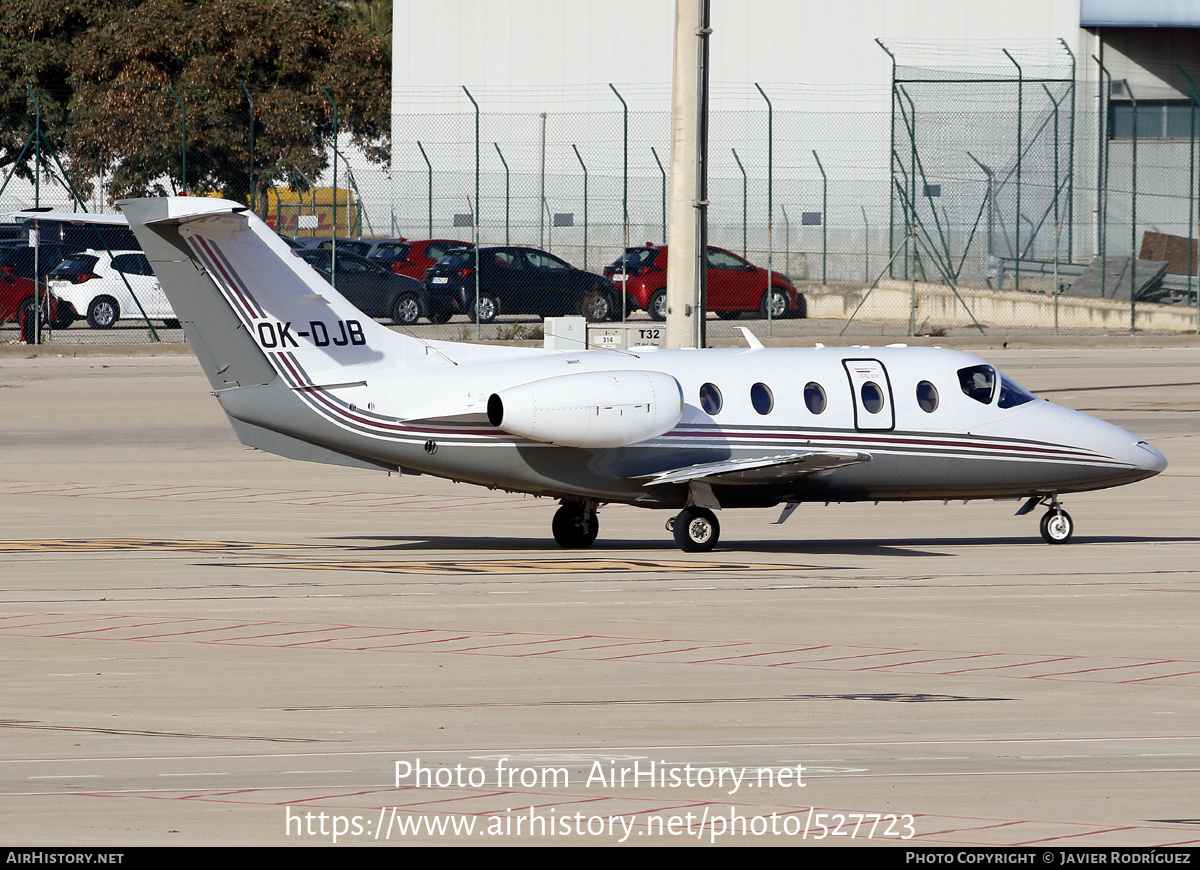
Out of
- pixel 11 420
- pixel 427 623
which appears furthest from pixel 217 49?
pixel 427 623

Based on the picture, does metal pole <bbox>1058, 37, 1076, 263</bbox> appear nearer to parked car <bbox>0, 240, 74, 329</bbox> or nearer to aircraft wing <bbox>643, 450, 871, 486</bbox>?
parked car <bbox>0, 240, 74, 329</bbox>

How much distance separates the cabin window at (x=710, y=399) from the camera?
2178 centimetres

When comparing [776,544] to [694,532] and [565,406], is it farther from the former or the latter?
[565,406]

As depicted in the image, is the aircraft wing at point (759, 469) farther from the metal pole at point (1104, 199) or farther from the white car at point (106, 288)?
the metal pole at point (1104, 199)

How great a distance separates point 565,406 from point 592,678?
22.8ft

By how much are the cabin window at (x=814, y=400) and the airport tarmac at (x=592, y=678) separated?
176 cm

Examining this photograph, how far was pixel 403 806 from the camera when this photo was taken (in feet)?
32.6

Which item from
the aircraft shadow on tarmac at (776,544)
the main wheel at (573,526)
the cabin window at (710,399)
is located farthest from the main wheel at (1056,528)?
the main wheel at (573,526)

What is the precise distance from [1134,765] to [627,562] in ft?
34.8

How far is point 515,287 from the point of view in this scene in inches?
2020

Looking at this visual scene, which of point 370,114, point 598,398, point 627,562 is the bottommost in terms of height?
point 627,562

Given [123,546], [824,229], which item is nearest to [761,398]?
[123,546]

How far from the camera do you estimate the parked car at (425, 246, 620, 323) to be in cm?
5050
